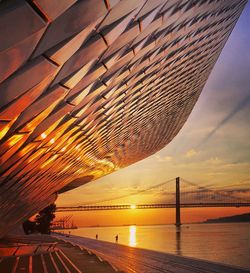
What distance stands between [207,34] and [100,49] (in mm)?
11874

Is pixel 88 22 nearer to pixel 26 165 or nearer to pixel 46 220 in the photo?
pixel 26 165

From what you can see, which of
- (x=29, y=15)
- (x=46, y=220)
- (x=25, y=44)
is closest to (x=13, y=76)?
(x=25, y=44)

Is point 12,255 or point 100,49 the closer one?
point 100,49

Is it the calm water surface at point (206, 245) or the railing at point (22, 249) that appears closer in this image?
the railing at point (22, 249)

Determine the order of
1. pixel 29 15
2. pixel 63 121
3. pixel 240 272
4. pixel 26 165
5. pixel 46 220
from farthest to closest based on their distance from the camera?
pixel 46 220, pixel 240 272, pixel 26 165, pixel 63 121, pixel 29 15

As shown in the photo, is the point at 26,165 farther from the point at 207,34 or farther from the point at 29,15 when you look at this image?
the point at 207,34

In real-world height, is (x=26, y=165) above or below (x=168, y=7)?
below

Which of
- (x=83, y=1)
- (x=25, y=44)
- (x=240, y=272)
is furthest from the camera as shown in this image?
(x=240, y=272)

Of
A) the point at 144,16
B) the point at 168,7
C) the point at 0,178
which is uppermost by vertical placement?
the point at 168,7

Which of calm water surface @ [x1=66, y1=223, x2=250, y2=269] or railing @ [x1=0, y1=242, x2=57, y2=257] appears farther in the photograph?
calm water surface @ [x1=66, y1=223, x2=250, y2=269]

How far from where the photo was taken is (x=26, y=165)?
10.8 m

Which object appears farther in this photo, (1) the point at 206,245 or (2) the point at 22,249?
(1) the point at 206,245

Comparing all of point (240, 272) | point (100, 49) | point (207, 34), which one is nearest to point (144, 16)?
point (100, 49)

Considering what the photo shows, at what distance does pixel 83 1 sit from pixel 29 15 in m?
0.89
